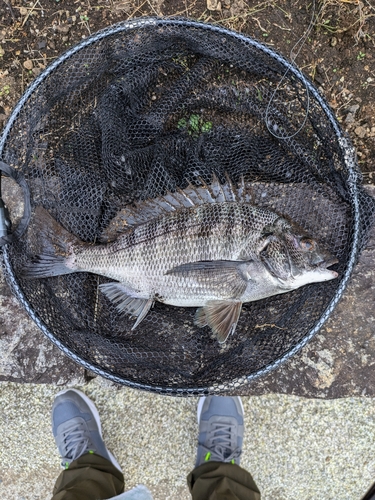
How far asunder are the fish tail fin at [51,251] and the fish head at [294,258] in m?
1.08

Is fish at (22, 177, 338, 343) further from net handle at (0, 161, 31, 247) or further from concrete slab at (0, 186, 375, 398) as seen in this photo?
concrete slab at (0, 186, 375, 398)

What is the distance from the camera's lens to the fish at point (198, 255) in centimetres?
220

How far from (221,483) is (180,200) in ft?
6.37

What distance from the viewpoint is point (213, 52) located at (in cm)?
234

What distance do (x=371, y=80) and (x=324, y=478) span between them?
283 cm

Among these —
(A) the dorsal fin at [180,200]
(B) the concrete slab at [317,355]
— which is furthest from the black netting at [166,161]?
(B) the concrete slab at [317,355]

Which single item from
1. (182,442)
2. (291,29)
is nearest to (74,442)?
(182,442)

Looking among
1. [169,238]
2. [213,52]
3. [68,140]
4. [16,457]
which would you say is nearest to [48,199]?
[68,140]

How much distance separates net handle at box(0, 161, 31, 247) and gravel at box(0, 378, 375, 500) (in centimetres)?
123

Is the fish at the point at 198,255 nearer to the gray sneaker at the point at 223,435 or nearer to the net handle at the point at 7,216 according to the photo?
the net handle at the point at 7,216

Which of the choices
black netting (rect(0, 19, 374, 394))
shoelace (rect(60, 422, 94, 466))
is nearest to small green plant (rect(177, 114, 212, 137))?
black netting (rect(0, 19, 374, 394))

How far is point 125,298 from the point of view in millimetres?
2422

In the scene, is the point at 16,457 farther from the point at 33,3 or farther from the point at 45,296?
the point at 33,3

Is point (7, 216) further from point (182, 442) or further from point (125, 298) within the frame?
point (182, 442)
